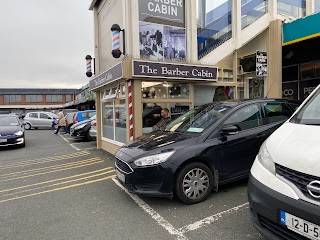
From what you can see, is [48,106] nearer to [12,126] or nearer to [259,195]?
[12,126]

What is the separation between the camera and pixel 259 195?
2.51 metres

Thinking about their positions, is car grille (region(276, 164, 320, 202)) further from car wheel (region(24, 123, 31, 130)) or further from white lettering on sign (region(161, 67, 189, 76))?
car wheel (region(24, 123, 31, 130))

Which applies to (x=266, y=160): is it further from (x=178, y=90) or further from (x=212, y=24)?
(x=212, y=24)

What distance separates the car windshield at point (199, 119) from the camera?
4.59 meters

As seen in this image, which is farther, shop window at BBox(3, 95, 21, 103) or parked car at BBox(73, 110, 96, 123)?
shop window at BBox(3, 95, 21, 103)

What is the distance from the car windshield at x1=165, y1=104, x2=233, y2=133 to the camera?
4.59 metres

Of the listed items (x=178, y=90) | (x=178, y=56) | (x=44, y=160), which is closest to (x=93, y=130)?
(x=44, y=160)

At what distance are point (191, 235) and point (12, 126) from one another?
1100 cm

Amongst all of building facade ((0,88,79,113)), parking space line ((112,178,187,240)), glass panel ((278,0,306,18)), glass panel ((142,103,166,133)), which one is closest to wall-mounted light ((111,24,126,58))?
glass panel ((142,103,166,133))

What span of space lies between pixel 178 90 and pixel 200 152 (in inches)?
160

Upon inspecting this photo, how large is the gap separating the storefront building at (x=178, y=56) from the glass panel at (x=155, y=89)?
0.04 ft

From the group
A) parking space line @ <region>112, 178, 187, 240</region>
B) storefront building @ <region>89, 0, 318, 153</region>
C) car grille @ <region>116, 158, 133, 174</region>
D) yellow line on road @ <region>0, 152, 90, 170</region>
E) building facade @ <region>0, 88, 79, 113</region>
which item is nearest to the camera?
parking space line @ <region>112, 178, 187, 240</region>

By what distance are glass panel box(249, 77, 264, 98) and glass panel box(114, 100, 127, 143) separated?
470 cm

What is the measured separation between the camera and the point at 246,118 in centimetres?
477
